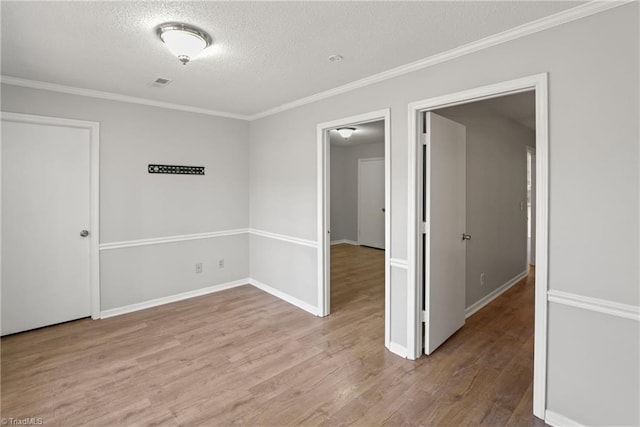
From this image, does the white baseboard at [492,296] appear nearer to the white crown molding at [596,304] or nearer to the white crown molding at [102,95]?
the white crown molding at [596,304]

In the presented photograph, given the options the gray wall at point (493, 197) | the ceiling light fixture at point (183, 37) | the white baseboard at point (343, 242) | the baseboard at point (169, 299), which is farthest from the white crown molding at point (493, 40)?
the white baseboard at point (343, 242)

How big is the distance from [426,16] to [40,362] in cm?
391

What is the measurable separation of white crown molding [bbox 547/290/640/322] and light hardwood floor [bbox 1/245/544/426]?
0.79 meters

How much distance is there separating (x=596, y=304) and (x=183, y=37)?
2933 millimetres

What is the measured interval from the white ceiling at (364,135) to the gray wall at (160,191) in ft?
6.11

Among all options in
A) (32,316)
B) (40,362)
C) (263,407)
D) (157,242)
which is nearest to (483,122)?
(263,407)

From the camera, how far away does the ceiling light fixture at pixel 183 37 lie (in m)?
2.02

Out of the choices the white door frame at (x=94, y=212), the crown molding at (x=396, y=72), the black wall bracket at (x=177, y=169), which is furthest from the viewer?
the black wall bracket at (x=177, y=169)

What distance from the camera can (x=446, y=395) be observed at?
7.45 ft

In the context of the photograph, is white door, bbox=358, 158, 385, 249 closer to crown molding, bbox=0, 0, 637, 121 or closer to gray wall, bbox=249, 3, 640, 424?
crown molding, bbox=0, 0, 637, 121

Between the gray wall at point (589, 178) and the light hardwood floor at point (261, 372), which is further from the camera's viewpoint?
the light hardwood floor at point (261, 372)

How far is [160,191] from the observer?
13.1 ft

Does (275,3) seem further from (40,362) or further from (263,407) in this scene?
(40,362)

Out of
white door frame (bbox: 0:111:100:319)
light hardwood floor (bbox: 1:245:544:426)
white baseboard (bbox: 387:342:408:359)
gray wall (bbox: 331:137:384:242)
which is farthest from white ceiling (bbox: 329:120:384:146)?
white baseboard (bbox: 387:342:408:359)
